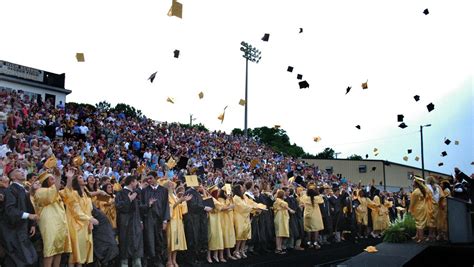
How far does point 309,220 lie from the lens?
49.7 feet

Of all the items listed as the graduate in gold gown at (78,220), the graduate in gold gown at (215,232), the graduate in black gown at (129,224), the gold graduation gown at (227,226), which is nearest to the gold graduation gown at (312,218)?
the gold graduation gown at (227,226)

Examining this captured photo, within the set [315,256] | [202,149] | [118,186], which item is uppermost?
[202,149]

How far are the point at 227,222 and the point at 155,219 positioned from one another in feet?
7.57

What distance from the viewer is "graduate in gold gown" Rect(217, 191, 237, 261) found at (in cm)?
1184

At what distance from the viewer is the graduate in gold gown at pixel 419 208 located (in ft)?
39.0

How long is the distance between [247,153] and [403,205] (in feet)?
41.2

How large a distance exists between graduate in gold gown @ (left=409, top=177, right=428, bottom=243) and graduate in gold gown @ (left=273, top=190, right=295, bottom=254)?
11.1 feet

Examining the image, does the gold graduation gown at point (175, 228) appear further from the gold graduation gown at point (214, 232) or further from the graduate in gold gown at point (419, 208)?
the graduate in gold gown at point (419, 208)

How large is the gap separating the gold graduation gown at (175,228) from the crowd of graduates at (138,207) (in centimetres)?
2

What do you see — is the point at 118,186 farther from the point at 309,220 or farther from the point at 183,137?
the point at 183,137

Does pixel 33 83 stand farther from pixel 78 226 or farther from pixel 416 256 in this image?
pixel 416 256

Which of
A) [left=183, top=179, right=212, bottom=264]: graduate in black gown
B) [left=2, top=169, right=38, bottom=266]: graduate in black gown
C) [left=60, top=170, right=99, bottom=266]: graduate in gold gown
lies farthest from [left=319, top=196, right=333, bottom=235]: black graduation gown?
[left=2, top=169, right=38, bottom=266]: graduate in black gown

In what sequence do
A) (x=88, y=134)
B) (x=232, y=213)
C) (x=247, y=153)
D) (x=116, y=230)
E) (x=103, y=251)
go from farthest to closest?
(x=247, y=153) < (x=88, y=134) < (x=232, y=213) < (x=116, y=230) < (x=103, y=251)

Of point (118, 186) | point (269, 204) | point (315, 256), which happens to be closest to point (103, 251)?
point (118, 186)
